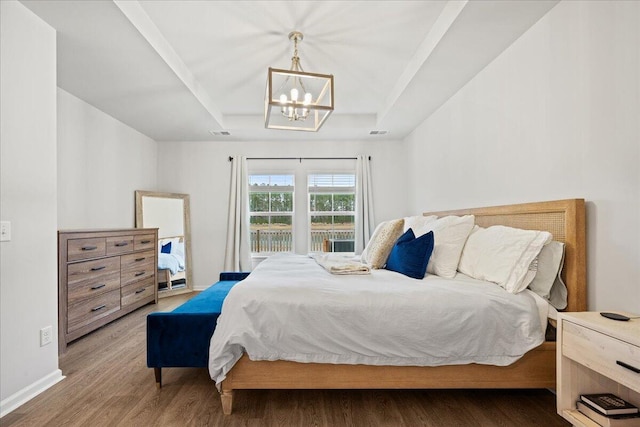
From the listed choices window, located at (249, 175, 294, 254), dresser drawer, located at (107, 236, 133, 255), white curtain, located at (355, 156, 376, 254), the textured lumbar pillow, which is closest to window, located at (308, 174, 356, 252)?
white curtain, located at (355, 156, 376, 254)

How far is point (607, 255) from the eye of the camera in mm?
1818

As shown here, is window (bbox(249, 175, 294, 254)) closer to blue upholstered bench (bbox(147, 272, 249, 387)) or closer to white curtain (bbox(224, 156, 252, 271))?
white curtain (bbox(224, 156, 252, 271))

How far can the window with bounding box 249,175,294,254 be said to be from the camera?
5500mm

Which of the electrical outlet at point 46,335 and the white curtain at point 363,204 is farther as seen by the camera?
the white curtain at point 363,204

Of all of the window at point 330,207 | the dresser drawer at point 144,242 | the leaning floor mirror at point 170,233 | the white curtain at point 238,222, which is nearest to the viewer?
the dresser drawer at point 144,242

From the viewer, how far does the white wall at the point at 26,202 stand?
199 centimetres

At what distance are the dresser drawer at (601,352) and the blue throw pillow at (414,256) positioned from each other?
923 mm

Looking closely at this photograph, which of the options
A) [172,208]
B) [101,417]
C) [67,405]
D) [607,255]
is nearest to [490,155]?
[607,255]

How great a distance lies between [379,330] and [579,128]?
5.37 ft

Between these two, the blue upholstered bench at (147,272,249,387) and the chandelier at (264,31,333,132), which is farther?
the chandelier at (264,31,333,132)

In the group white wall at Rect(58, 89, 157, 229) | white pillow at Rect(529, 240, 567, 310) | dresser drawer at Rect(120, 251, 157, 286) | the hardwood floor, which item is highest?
white wall at Rect(58, 89, 157, 229)

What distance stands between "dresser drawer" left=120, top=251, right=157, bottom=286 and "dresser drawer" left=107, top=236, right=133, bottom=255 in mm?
88

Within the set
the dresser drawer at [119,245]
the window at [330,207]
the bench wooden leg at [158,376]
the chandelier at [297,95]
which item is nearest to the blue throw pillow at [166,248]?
the dresser drawer at [119,245]

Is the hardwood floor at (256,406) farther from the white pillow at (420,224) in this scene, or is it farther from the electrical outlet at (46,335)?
the white pillow at (420,224)
